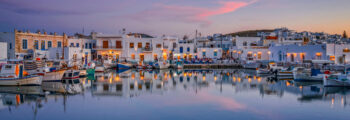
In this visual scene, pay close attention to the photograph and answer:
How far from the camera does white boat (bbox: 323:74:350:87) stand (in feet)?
63.7

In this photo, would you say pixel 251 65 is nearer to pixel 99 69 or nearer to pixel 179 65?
pixel 179 65

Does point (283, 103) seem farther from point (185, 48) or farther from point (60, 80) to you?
point (185, 48)

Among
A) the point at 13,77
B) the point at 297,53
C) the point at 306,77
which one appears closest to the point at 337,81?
the point at 306,77

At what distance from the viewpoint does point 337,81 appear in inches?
771

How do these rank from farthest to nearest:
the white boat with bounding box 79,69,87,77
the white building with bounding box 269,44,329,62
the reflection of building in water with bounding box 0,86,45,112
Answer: the white building with bounding box 269,44,329,62 → the white boat with bounding box 79,69,87,77 → the reflection of building in water with bounding box 0,86,45,112

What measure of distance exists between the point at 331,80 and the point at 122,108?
47.4 ft

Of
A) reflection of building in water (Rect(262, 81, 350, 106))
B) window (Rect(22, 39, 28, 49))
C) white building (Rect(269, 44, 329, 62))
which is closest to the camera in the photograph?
reflection of building in water (Rect(262, 81, 350, 106))

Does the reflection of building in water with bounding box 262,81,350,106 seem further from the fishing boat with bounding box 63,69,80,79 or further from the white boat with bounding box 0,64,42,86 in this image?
the white boat with bounding box 0,64,42,86

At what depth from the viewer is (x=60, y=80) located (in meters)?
23.2

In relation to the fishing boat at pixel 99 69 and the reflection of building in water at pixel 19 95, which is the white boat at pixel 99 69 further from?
the reflection of building in water at pixel 19 95

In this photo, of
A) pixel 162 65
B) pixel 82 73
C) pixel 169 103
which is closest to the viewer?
pixel 169 103

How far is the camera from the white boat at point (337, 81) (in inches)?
765

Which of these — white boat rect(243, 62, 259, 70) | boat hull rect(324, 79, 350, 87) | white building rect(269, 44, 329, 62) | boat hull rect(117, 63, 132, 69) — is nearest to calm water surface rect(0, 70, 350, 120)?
boat hull rect(324, 79, 350, 87)

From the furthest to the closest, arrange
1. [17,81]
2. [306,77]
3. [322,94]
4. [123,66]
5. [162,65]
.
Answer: [162,65] < [123,66] < [306,77] < [17,81] < [322,94]
